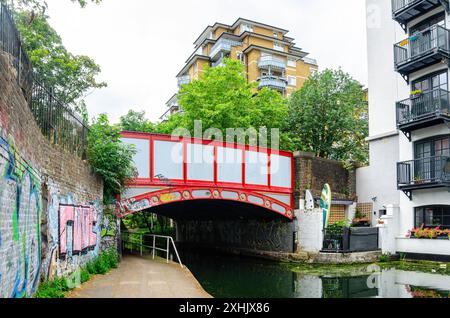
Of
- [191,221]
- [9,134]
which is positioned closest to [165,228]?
[191,221]

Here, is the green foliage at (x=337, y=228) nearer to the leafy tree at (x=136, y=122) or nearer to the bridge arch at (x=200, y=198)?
the bridge arch at (x=200, y=198)

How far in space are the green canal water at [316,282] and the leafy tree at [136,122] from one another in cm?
1687

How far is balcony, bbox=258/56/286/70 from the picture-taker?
4947 centimetres

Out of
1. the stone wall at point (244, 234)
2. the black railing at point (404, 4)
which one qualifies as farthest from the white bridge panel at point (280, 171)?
the black railing at point (404, 4)

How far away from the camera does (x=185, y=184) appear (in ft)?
59.9

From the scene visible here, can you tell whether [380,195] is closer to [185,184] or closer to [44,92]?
[185,184]

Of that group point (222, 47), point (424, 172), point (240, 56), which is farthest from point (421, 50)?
point (222, 47)

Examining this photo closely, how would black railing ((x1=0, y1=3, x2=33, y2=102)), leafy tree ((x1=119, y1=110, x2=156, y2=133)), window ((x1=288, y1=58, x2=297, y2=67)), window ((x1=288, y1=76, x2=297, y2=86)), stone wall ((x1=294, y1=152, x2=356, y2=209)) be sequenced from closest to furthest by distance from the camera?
black railing ((x1=0, y1=3, x2=33, y2=102)) < stone wall ((x1=294, y1=152, x2=356, y2=209)) < leafy tree ((x1=119, y1=110, x2=156, y2=133)) < window ((x1=288, y1=76, x2=297, y2=86)) < window ((x1=288, y1=58, x2=297, y2=67))

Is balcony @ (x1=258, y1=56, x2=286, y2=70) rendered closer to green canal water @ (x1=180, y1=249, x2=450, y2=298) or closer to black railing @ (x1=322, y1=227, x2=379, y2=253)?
black railing @ (x1=322, y1=227, x2=379, y2=253)

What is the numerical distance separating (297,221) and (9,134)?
58.1 ft

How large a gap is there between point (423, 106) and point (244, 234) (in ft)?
40.8

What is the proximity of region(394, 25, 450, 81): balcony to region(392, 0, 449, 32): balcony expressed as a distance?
3.63 ft

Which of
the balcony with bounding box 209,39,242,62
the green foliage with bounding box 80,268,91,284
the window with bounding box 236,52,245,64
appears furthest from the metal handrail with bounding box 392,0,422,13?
the balcony with bounding box 209,39,242,62

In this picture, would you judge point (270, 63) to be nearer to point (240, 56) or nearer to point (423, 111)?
point (240, 56)
